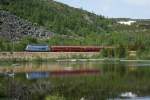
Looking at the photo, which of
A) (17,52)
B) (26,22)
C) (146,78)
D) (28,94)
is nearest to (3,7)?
(26,22)

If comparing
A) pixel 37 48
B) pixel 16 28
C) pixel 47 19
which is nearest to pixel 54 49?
pixel 37 48

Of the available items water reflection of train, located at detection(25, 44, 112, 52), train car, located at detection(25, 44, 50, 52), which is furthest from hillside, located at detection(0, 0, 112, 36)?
train car, located at detection(25, 44, 50, 52)

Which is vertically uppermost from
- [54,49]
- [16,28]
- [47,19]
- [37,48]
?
[47,19]

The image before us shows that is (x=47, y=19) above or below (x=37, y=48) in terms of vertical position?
above

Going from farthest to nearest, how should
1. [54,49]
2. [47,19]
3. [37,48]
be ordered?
[47,19] < [54,49] < [37,48]

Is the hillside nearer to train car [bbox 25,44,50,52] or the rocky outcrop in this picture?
the rocky outcrop

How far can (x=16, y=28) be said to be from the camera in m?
157

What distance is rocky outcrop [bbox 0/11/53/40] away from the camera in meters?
152

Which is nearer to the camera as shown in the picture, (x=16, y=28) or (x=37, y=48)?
(x=37, y=48)

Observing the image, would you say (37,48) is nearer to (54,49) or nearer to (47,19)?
(54,49)

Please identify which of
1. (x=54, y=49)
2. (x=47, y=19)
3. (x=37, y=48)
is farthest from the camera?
(x=47, y=19)

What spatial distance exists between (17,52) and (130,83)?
67149mm

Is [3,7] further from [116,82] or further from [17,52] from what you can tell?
[116,82]

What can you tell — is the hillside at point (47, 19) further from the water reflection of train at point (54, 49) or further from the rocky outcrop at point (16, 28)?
the water reflection of train at point (54, 49)
